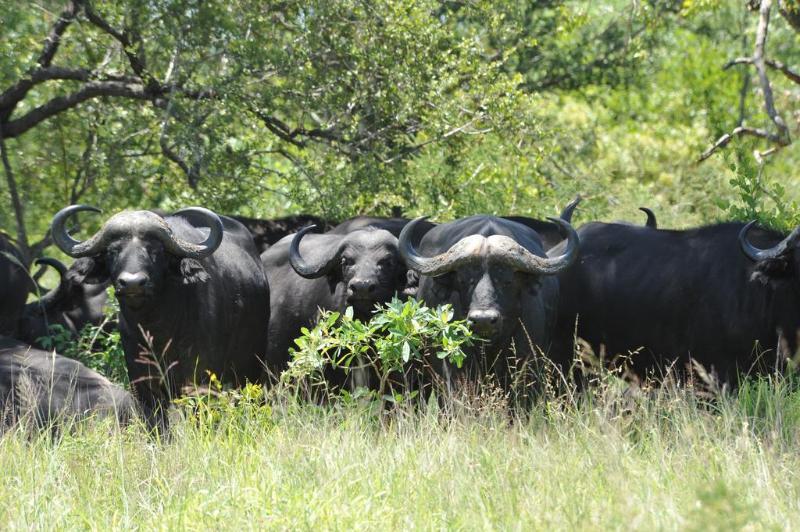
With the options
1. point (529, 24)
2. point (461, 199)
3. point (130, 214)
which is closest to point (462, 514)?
point (130, 214)

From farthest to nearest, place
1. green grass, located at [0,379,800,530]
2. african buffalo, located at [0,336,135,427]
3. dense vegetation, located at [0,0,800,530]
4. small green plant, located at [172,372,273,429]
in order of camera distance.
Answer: african buffalo, located at [0,336,135,427]
small green plant, located at [172,372,273,429]
dense vegetation, located at [0,0,800,530]
green grass, located at [0,379,800,530]

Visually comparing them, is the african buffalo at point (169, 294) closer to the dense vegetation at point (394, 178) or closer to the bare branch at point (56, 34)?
the dense vegetation at point (394, 178)

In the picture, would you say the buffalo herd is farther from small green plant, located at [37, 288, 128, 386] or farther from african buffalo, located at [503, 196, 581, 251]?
small green plant, located at [37, 288, 128, 386]

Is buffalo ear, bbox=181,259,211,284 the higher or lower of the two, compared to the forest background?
lower

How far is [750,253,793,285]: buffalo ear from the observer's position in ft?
29.7

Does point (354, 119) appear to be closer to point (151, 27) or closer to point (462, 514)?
point (151, 27)

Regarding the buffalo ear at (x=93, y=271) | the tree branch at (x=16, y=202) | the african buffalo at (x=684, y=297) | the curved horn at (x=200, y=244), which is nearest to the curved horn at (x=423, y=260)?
the curved horn at (x=200, y=244)

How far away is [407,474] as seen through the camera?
5863 millimetres

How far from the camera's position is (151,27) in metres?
11.8

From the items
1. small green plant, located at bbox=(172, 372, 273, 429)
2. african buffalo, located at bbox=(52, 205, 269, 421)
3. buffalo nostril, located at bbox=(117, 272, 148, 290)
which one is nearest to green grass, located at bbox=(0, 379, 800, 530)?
small green plant, located at bbox=(172, 372, 273, 429)

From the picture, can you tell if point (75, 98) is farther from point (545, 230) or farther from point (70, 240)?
point (545, 230)

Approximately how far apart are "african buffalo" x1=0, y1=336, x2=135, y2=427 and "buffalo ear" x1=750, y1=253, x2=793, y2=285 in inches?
178

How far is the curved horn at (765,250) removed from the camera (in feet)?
29.6

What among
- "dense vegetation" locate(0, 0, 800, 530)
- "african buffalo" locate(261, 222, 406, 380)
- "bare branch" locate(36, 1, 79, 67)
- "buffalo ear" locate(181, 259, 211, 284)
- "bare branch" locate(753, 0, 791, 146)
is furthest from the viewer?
"bare branch" locate(36, 1, 79, 67)
